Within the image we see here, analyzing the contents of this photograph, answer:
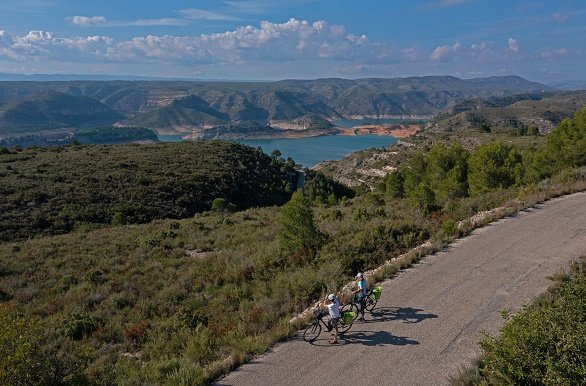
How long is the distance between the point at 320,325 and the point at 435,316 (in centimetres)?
261

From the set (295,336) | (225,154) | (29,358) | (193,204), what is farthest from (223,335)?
(225,154)

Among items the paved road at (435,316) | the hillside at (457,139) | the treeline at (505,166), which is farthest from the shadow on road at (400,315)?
the hillside at (457,139)

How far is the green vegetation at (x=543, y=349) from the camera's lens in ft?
18.0

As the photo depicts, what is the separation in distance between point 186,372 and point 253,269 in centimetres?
748

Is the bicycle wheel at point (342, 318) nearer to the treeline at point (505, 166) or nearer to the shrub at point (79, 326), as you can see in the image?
the shrub at point (79, 326)

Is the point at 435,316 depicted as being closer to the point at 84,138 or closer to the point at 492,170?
the point at 492,170

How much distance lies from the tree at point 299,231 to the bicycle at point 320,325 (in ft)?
18.7

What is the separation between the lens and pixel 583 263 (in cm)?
1100

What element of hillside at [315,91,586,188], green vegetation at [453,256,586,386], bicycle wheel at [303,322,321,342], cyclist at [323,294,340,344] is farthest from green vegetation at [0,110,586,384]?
hillside at [315,91,586,188]

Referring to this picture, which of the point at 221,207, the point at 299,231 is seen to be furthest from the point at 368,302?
the point at 221,207

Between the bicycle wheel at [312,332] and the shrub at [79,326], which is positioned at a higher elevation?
the bicycle wheel at [312,332]

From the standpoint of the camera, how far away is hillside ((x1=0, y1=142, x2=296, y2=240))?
34.0 meters

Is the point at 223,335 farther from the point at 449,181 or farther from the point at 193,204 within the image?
the point at 193,204

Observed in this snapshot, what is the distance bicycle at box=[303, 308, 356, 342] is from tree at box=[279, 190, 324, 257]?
571 centimetres
